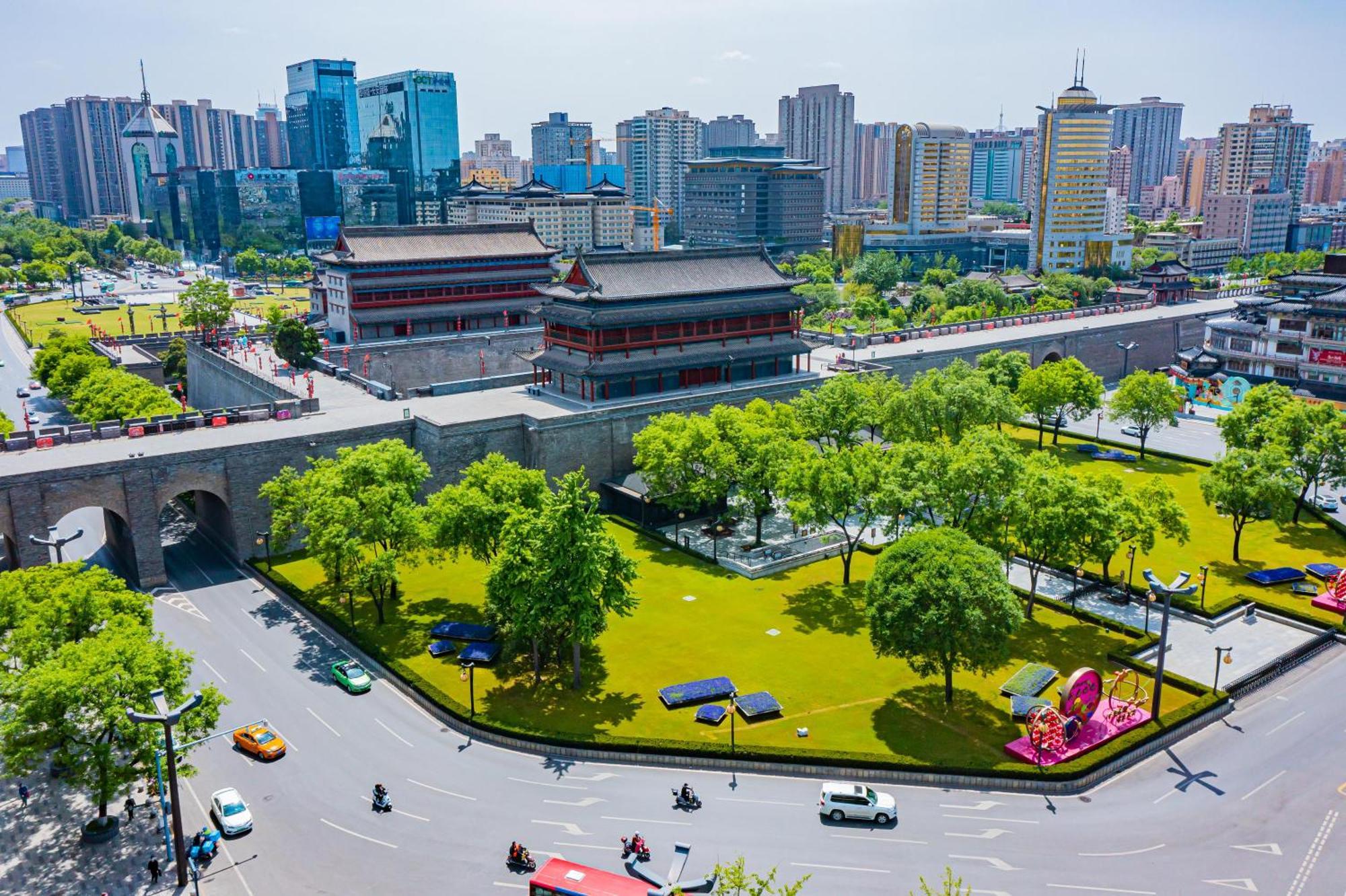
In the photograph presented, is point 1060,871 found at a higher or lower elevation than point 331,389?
lower

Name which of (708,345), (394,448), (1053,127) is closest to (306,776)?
(394,448)

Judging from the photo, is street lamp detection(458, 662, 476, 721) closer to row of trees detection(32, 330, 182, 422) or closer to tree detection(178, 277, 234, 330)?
row of trees detection(32, 330, 182, 422)

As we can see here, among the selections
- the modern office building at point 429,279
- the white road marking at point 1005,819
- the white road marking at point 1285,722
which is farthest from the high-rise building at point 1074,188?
the white road marking at point 1005,819

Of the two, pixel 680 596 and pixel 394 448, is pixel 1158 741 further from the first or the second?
pixel 394 448

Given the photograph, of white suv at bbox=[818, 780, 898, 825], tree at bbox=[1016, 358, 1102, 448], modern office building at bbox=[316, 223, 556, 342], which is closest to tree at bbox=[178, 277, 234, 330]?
modern office building at bbox=[316, 223, 556, 342]

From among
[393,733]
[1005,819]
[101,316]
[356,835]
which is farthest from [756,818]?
[101,316]

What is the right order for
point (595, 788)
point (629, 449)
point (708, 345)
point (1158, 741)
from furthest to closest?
point (708, 345) < point (629, 449) < point (1158, 741) < point (595, 788)

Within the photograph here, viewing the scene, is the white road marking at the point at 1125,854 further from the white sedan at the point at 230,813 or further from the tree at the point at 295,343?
the tree at the point at 295,343
